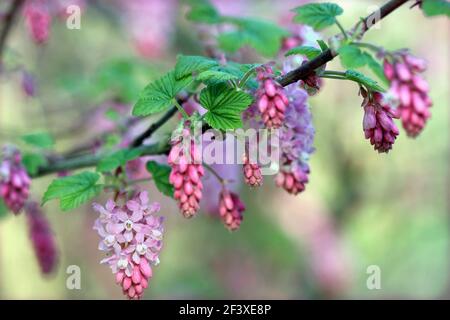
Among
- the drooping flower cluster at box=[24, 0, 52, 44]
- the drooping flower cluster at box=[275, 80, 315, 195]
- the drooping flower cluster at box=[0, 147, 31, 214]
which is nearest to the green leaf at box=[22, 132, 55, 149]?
the drooping flower cluster at box=[0, 147, 31, 214]

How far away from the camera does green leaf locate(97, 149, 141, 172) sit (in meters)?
2.08

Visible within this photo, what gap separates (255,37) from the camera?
2.81 metres

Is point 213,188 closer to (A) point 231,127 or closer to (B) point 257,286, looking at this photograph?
(A) point 231,127

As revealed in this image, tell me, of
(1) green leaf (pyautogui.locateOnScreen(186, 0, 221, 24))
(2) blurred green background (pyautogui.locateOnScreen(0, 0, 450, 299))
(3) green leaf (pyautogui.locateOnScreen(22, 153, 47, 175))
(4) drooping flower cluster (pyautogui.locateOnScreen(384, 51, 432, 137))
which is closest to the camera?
(4) drooping flower cluster (pyautogui.locateOnScreen(384, 51, 432, 137))

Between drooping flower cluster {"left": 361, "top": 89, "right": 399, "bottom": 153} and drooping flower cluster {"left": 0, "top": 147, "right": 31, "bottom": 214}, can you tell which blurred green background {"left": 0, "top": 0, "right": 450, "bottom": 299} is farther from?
drooping flower cluster {"left": 361, "top": 89, "right": 399, "bottom": 153}

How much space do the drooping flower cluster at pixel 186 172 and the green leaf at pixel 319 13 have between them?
22.8 inches

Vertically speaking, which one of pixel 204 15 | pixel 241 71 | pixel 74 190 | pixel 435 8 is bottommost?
pixel 74 190

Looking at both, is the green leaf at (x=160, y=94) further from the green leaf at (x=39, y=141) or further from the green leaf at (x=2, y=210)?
the green leaf at (x=2, y=210)

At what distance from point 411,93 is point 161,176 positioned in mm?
764

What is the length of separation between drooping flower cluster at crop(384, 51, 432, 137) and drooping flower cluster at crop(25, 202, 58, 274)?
165 centimetres

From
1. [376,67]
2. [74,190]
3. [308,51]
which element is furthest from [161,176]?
[376,67]

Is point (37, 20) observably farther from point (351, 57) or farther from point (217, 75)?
point (351, 57)

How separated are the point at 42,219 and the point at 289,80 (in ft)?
5.25
